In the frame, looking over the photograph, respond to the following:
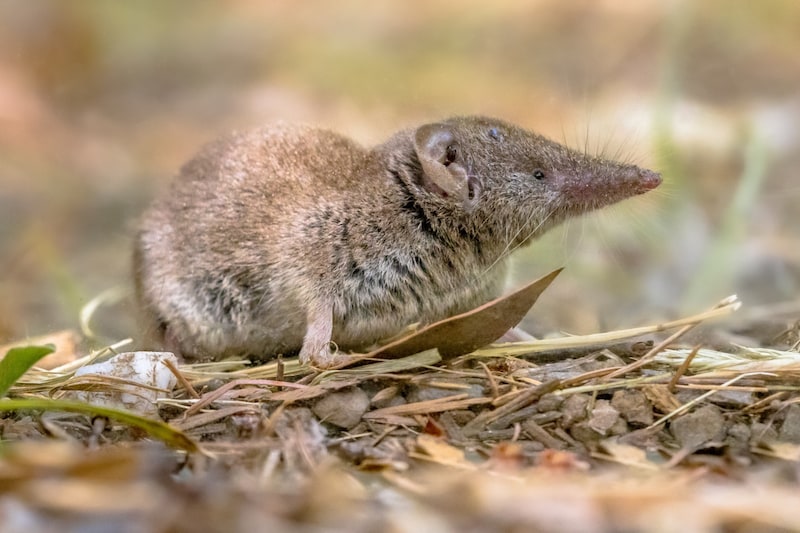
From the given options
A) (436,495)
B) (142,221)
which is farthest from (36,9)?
(436,495)

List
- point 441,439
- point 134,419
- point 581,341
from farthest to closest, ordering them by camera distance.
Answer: point 581,341, point 441,439, point 134,419

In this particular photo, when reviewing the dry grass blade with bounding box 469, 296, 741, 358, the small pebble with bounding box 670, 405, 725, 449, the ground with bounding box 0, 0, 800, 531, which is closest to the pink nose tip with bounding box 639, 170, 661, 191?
the ground with bounding box 0, 0, 800, 531

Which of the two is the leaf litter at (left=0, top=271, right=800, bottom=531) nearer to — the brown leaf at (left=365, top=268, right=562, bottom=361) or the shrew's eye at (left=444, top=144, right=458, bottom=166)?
the brown leaf at (left=365, top=268, right=562, bottom=361)

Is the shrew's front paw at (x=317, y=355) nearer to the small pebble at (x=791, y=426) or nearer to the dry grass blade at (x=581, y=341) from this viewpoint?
the dry grass blade at (x=581, y=341)

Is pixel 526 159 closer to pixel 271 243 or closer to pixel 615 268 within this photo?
pixel 271 243

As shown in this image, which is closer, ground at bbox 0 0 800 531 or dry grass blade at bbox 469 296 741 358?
ground at bbox 0 0 800 531

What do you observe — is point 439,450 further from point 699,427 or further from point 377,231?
point 377,231

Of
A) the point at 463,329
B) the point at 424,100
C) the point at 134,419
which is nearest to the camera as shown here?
the point at 134,419

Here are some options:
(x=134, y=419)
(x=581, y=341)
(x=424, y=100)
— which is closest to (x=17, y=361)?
(x=134, y=419)
